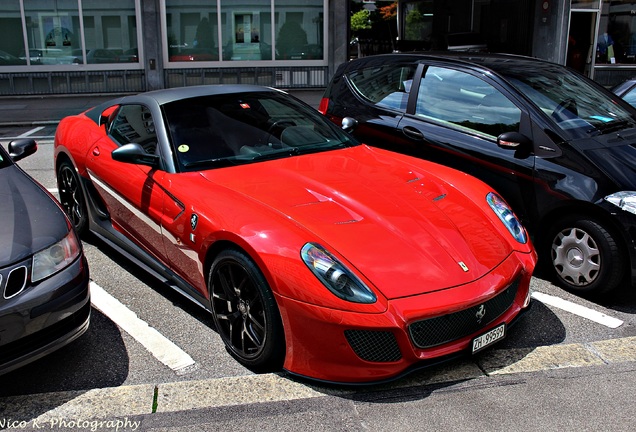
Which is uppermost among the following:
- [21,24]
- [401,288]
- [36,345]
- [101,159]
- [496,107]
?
[21,24]

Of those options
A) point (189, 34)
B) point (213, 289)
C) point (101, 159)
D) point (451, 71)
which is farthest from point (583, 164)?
point (189, 34)

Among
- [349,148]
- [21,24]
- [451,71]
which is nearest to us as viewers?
[349,148]

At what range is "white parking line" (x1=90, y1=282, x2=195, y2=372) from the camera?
3.50 m

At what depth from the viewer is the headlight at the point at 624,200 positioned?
400 centimetres

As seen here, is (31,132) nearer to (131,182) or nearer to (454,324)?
(131,182)

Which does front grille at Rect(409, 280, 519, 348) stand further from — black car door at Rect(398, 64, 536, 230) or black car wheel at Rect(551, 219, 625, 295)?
black car door at Rect(398, 64, 536, 230)

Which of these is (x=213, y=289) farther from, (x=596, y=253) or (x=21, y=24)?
(x=21, y=24)

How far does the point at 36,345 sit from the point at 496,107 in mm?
3666

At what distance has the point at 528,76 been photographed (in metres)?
5.07

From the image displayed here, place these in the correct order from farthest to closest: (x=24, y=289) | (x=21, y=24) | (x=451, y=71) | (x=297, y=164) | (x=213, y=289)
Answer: (x=21, y=24) < (x=451, y=71) < (x=297, y=164) < (x=213, y=289) < (x=24, y=289)

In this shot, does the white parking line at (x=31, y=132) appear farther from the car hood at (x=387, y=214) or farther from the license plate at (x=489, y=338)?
the license plate at (x=489, y=338)

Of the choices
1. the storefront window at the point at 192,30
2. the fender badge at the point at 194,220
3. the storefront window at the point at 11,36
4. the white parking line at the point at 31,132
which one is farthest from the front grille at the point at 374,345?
the storefront window at the point at 11,36

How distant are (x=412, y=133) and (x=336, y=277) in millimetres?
2695

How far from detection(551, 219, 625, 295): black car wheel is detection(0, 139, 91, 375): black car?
3101 millimetres
